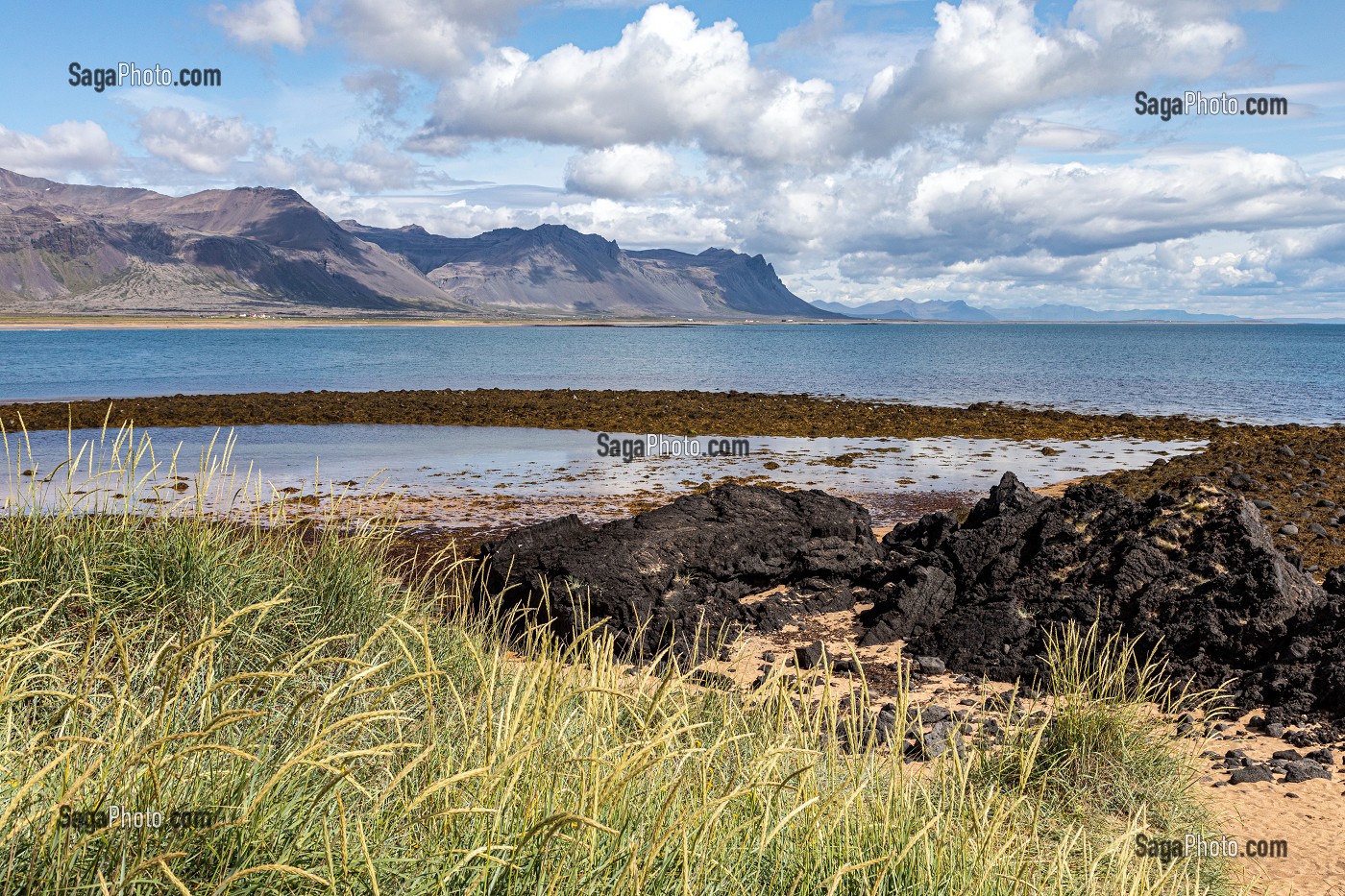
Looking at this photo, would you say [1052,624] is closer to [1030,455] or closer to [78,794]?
[78,794]

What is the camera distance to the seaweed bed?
2384 centimetres

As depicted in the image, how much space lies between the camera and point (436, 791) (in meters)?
2.90

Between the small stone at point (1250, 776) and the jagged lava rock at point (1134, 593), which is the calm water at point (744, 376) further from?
the small stone at point (1250, 776)

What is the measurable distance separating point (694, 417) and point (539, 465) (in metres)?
9.15

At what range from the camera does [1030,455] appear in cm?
2162

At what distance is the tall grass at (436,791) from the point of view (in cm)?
234

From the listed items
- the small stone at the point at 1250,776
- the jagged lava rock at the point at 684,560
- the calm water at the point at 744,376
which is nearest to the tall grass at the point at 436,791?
the small stone at the point at 1250,776

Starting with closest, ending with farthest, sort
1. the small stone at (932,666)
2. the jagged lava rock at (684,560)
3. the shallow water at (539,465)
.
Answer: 1. the small stone at (932,666)
2. the jagged lava rock at (684,560)
3. the shallow water at (539,465)

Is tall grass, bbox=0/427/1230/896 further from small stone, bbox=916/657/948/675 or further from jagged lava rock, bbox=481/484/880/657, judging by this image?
jagged lava rock, bbox=481/484/880/657

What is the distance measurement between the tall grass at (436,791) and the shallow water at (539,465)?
30.0 feet

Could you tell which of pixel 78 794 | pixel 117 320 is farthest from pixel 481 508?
pixel 117 320

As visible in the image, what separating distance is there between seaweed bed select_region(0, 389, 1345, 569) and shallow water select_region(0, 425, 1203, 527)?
1239 millimetres

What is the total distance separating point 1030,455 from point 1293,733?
15.9 m

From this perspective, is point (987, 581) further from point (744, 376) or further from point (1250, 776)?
point (744, 376)
